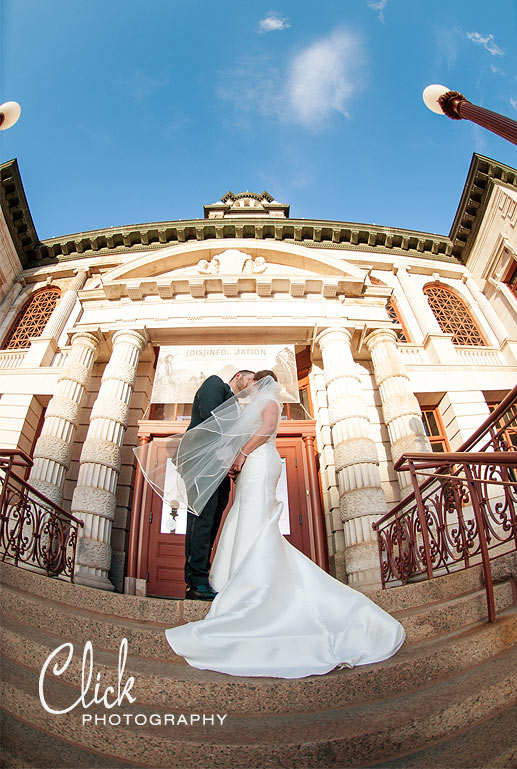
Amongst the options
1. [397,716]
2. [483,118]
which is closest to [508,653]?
[397,716]

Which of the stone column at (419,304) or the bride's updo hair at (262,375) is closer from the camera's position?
the bride's updo hair at (262,375)

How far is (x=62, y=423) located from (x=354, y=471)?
6.23m

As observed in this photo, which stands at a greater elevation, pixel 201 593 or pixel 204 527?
pixel 204 527

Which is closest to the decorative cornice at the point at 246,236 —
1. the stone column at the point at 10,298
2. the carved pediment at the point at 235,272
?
the stone column at the point at 10,298

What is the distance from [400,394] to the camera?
841cm

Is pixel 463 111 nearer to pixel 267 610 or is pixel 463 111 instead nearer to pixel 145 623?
pixel 267 610

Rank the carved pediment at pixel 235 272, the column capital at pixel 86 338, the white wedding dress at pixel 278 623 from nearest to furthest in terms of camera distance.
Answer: the white wedding dress at pixel 278 623
the column capital at pixel 86 338
the carved pediment at pixel 235 272

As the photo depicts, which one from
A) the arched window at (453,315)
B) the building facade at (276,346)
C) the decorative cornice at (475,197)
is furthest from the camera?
the decorative cornice at (475,197)

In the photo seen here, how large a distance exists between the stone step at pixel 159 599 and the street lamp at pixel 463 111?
230 inches

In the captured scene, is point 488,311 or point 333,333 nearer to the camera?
point 333,333

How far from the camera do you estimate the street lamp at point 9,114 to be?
620cm

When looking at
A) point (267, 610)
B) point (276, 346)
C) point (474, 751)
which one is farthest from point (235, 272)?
point (474, 751)

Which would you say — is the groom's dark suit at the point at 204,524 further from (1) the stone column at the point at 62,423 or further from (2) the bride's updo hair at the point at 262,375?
(1) the stone column at the point at 62,423

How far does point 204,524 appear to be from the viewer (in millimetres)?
3688
